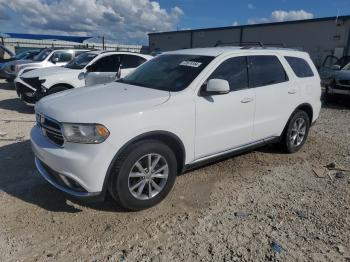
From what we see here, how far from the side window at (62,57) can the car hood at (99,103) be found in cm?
950

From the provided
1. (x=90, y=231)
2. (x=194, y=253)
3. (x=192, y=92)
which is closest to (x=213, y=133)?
(x=192, y=92)

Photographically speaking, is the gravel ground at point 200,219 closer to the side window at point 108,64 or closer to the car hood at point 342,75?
the side window at point 108,64

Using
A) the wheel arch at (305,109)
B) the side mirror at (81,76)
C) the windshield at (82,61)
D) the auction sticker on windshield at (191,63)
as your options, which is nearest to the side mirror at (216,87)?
the auction sticker on windshield at (191,63)

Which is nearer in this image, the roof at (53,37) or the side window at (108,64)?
the side window at (108,64)

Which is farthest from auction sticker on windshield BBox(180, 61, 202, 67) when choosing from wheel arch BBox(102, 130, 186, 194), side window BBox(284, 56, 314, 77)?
side window BBox(284, 56, 314, 77)

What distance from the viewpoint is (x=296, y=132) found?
5.72 m

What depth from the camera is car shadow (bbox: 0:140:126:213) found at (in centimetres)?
380

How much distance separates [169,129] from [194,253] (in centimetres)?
132

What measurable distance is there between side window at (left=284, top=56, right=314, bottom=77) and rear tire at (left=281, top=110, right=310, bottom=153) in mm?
654

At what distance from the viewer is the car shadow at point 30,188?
380 cm

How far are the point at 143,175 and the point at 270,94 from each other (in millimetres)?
2405

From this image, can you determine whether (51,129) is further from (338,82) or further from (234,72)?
(338,82)

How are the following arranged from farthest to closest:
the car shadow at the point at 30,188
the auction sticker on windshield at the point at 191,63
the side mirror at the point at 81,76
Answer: the side mirror at the point at 81,76 < the auction sticker on windshield at the point at 191,63 < the car shadow at the point at 30,188

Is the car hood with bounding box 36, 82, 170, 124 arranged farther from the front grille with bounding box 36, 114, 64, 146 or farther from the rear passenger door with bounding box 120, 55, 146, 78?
the rear passenger door with bounding box 120, 55, 146, 78
